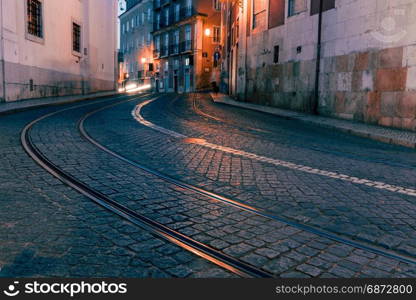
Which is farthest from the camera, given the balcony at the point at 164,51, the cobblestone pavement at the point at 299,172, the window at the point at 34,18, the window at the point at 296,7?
the balcony at the point at 164,51

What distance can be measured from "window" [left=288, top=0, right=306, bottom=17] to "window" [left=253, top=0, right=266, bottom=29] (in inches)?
111

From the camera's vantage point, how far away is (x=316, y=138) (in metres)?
9.85

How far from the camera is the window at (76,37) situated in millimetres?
26953

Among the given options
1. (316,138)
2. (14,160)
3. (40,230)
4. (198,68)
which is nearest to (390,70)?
(316,138)

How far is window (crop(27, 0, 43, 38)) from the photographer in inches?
793

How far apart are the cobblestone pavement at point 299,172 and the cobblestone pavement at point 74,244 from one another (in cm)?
150

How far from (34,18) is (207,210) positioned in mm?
21006

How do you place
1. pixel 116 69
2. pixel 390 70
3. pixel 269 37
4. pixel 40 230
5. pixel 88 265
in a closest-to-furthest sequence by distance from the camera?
pixel 88 265, pixel 40 230, pixel 390 70, pixel 269 37, pixel 116 69

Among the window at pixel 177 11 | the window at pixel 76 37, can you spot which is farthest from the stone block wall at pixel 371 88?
the window at pixel 177 11

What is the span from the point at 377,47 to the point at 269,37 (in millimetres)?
8676

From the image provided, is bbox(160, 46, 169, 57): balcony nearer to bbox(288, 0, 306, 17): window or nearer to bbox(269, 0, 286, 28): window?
bbox(269, 0, 286, 28): window

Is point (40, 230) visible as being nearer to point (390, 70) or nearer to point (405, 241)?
point (405, 241)

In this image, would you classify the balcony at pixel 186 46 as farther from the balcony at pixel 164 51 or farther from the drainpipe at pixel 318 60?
the drainpipe at pixel 318 60

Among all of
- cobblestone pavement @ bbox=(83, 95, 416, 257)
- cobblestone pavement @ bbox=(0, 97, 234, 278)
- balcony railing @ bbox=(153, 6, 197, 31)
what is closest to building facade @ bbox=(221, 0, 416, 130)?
cobblestone pavement @ bbox=(83, 95, 416, 257)
